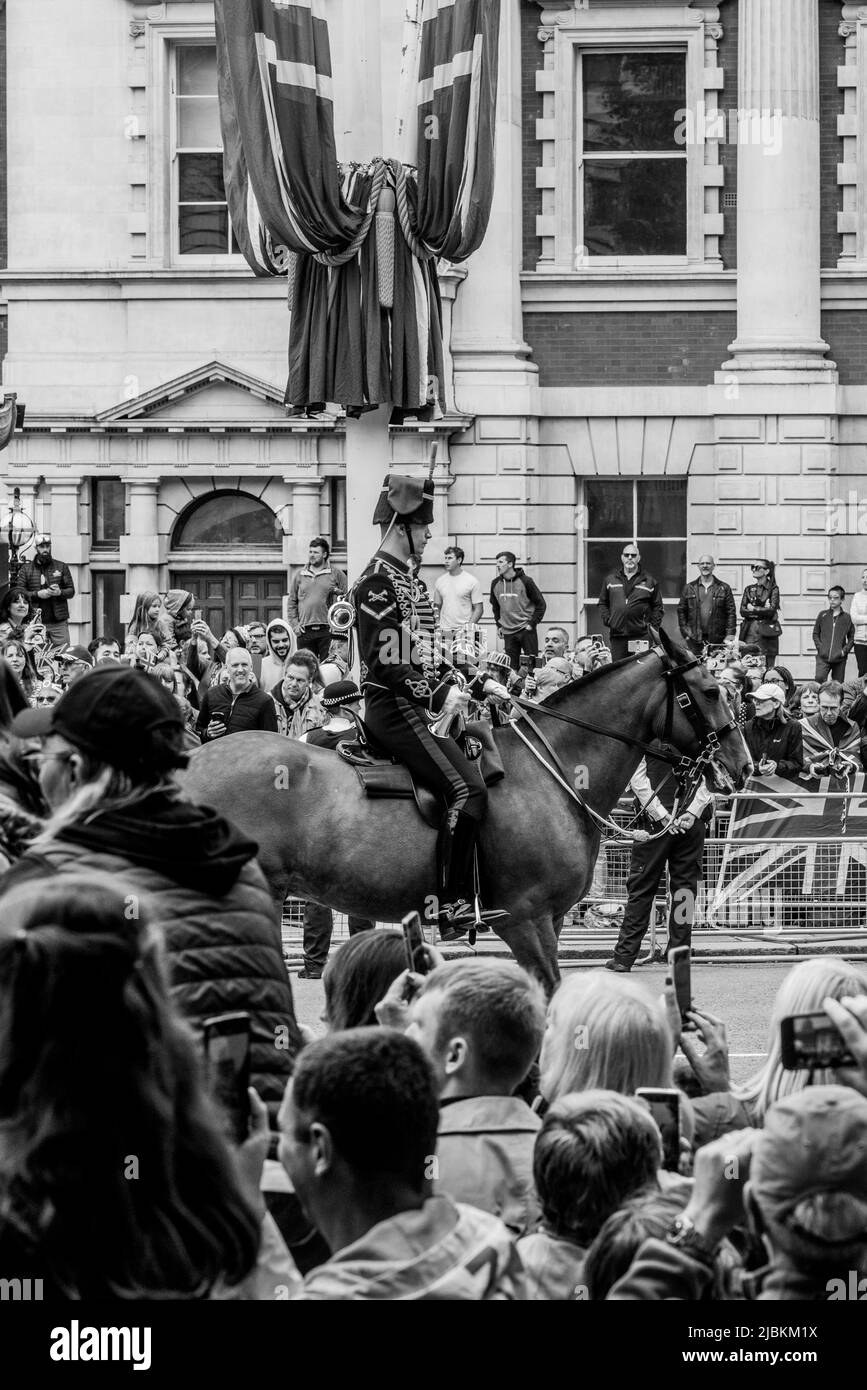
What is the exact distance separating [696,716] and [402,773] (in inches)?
71.8

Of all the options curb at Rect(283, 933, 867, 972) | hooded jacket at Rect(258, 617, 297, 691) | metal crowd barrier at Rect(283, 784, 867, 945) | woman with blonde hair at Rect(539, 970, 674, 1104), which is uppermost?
hooded jacket at Rect(258, 617, 297, 691)

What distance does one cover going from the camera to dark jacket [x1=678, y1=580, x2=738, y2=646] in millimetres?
26750

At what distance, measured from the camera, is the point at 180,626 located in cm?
2359

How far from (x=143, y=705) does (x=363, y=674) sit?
6.35 metres

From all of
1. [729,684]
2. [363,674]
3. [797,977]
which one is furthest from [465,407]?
[797,977]

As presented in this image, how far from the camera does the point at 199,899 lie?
16.0ft

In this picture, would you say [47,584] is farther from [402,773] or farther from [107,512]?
[402,773]

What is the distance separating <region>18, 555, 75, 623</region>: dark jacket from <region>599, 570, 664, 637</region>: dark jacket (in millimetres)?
6392

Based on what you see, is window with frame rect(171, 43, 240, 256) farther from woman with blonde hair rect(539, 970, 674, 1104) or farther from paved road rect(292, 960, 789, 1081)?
woman with blonde hair rect(539, 970, 674, 1104)

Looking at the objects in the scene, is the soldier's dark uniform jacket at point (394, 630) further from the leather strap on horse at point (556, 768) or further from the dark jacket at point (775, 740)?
the dark jacket at point (775, 740)

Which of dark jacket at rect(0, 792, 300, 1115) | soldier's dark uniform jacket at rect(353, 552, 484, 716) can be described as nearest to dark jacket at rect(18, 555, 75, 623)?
soldier's dark uniform jacket at rect(353, 552, 484, 716)

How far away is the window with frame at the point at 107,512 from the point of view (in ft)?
97.5
